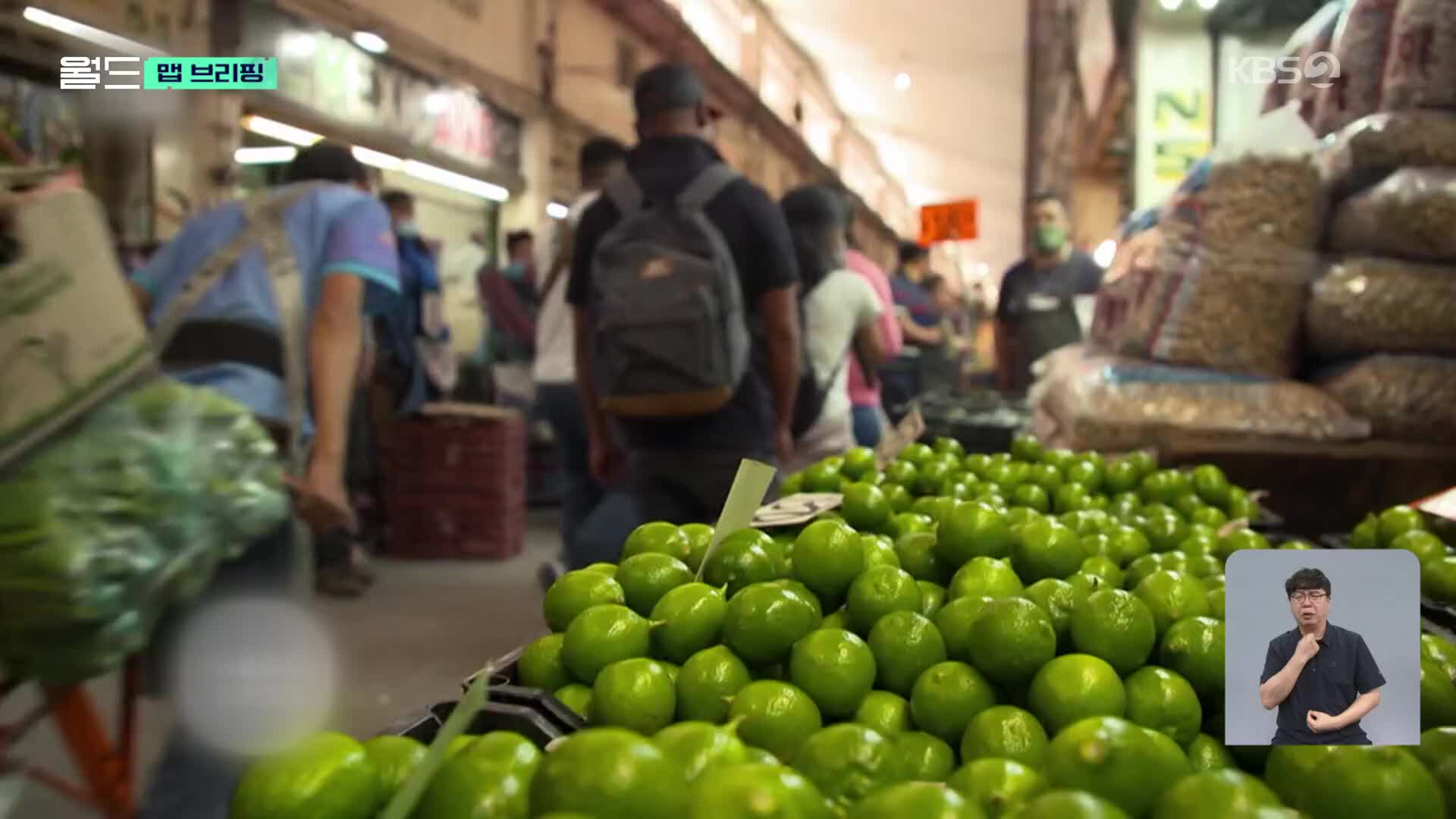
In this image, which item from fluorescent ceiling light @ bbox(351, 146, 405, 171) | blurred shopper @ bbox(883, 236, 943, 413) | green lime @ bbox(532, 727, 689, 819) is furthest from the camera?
fluorescent ceiling light @ bbox(351, 146, 405, 171)

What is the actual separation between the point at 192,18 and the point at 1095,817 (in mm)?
6119

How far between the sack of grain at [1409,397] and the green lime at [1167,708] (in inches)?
79.9

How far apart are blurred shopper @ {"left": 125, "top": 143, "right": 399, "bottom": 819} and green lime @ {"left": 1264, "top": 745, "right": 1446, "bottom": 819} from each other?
2113mm

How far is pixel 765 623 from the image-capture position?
1.12 metres

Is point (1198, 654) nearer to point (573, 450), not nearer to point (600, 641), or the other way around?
point (600, 641)

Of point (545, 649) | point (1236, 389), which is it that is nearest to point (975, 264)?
point (1236, 389)

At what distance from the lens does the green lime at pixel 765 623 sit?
3.66 feet

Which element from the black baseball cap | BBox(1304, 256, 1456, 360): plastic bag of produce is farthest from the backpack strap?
BBox(1304, 256, 1456, 360): plastic bag of produce

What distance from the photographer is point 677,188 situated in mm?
2936

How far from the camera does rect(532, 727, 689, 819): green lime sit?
713 millimetres

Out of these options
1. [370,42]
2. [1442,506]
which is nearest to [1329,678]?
[1442,506]

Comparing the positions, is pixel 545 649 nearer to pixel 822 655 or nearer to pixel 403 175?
pixel 822 655

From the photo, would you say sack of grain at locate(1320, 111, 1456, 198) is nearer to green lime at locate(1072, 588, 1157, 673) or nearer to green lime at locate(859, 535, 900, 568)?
green lime at locate(859, 535, 900, 568)

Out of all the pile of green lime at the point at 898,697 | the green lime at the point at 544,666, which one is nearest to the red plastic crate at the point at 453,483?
the pile of green lime at the point at 898,697
